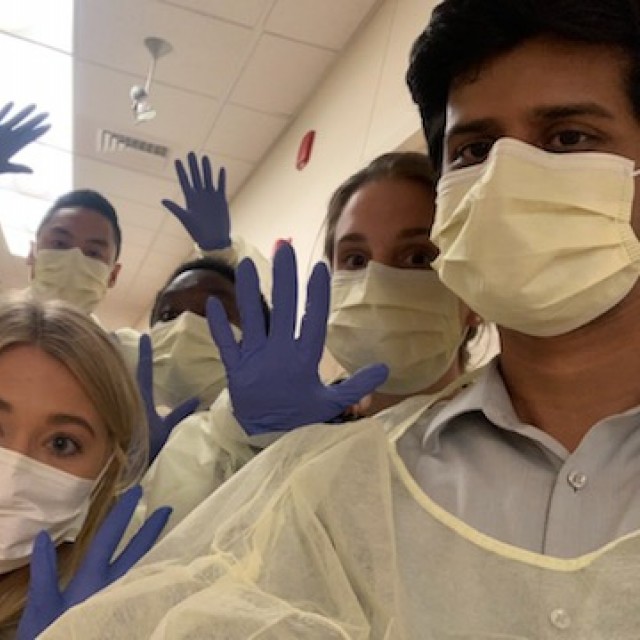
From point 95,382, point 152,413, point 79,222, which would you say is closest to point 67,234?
point 79,222

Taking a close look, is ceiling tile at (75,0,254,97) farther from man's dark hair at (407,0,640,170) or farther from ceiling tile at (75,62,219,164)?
man's dark hair at (407,0,640,170)

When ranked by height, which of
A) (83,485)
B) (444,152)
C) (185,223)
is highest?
(185,223)

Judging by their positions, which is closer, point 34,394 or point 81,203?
point 34,394

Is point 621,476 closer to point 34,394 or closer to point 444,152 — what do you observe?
point 444,152

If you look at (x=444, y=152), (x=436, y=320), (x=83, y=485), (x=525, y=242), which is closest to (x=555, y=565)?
(x=525, y=242)

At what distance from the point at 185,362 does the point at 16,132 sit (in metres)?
0.71

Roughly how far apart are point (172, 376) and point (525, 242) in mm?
1232

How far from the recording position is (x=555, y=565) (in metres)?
0.69

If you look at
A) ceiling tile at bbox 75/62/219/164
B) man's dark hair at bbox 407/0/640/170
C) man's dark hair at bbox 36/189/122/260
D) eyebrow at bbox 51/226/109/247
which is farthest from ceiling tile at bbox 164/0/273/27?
man's dark hair at bbox 407/0/640/170

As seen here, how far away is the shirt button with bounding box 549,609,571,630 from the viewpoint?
25.8 inches

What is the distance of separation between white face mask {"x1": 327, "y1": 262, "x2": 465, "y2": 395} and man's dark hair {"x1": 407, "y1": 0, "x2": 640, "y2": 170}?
1.01ft

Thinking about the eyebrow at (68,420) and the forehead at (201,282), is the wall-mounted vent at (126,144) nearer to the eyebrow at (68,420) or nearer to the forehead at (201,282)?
the forehead at (201,282)

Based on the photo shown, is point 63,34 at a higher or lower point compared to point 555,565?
higher

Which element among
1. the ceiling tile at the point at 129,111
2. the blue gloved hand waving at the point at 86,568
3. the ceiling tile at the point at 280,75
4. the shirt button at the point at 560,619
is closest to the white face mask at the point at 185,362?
the blue gloved hand waving at the point at 86,568
